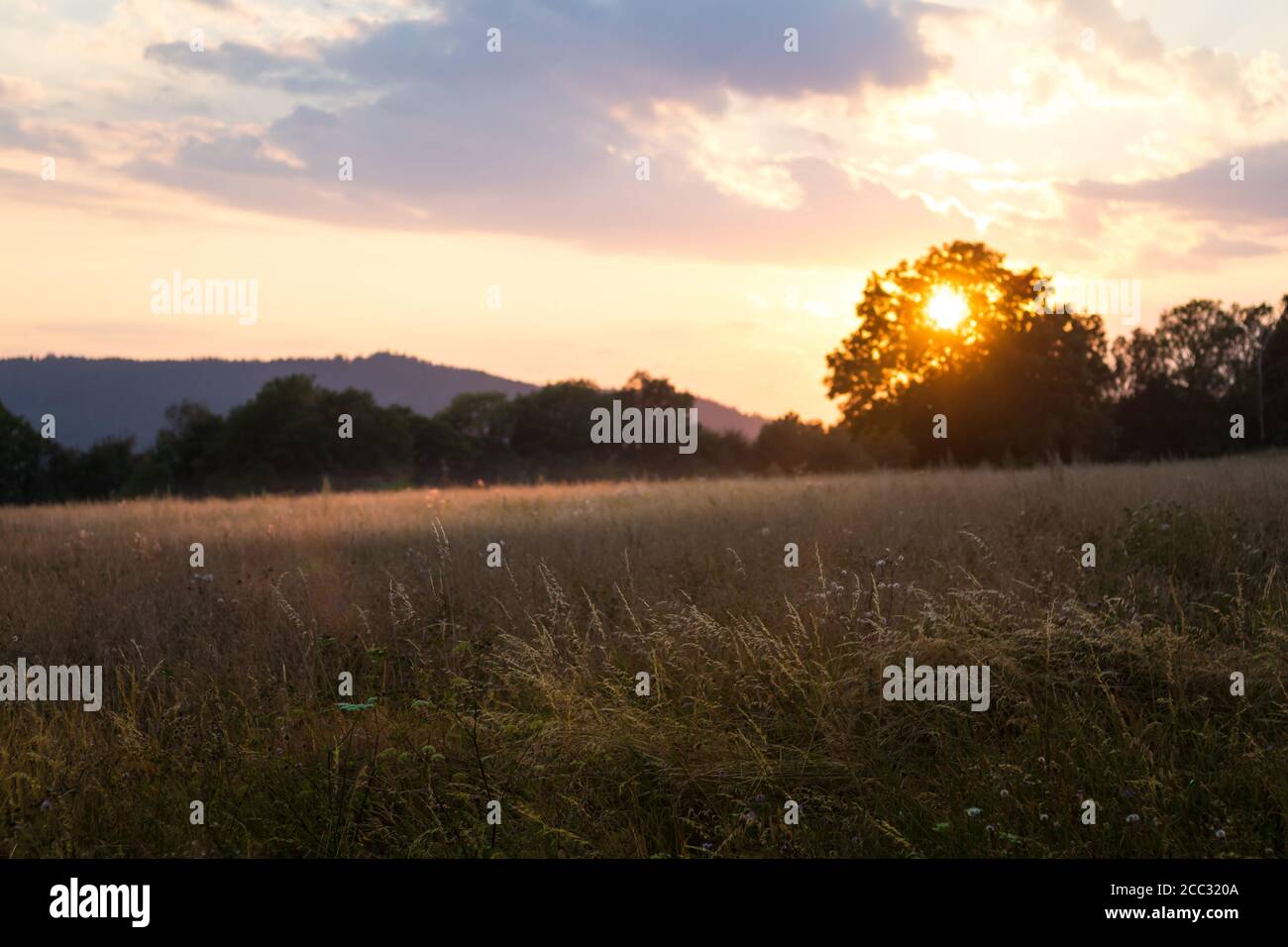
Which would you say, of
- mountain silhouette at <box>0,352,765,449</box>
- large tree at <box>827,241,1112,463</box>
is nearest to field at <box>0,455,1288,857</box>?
large tree at <box>827,241,1112,463</box>

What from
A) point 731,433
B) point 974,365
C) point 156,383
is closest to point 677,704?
point 974,365

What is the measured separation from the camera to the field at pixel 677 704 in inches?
185

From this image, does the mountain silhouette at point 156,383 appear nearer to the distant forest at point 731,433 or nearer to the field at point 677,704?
the distant forest at point 731,433

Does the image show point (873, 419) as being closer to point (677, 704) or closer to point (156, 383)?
point (677, 704)

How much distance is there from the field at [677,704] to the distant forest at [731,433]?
64.6 ft

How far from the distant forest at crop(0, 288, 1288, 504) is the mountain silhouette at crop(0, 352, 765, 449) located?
2887cm

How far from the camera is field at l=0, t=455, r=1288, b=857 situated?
4707 millimetres

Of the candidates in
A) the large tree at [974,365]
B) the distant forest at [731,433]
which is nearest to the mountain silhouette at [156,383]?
the distant forest at [731,433]

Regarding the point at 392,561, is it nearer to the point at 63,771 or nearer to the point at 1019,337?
the point at 63,771

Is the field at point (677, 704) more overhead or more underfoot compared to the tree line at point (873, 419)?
more underfoot

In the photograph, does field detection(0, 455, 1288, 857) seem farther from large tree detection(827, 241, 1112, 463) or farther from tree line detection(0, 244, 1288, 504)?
large tree detection(827, 241, 1112, 463)

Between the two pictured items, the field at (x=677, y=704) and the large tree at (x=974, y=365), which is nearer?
the field at (x=677, y=704)
